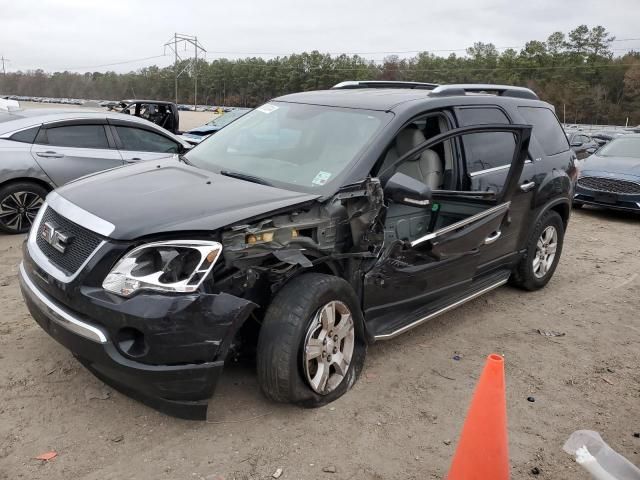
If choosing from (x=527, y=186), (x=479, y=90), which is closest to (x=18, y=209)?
(x=479, y=90)

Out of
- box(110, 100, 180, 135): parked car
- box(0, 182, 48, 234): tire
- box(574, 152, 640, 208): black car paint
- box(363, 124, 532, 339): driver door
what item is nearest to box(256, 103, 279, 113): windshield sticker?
box(363, 124, 532, 339): driver door

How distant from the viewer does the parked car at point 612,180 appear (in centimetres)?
1013

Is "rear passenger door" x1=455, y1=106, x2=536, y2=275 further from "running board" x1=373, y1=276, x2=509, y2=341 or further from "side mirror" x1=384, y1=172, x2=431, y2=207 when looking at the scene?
"side mirror" x1=384, y1=172, x2=431, y2=207

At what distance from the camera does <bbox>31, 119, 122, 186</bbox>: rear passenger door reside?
700 cm

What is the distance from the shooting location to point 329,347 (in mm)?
3373

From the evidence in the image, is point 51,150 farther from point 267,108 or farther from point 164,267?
point 164,267

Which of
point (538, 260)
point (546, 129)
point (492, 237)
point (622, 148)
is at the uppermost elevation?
point (546, 129)

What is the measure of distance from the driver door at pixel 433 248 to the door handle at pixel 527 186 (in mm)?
567

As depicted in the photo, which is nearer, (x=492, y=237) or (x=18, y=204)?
(x=492, y=237)

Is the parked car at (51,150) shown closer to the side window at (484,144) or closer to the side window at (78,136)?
the side window at (78,136)

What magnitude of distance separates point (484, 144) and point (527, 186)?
0.76 metres

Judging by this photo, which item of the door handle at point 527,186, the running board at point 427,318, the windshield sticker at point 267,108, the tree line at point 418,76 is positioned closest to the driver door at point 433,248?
the running board at point 427,318

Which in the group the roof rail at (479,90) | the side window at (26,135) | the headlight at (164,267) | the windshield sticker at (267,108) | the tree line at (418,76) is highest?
the tree line at (418,76)

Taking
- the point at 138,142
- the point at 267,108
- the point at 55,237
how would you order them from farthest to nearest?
1. the point at 138,142
2. the point at 267,108
3. the point at 55,237
